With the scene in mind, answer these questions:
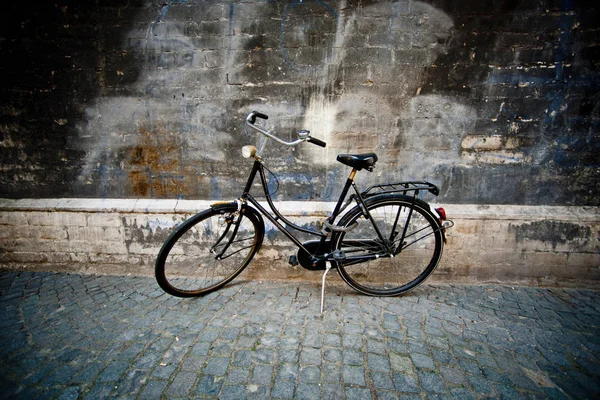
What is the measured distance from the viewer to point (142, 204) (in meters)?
3.46

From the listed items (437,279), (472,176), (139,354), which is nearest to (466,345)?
(437,279)

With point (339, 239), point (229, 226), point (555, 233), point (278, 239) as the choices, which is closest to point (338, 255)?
point (339, 239)

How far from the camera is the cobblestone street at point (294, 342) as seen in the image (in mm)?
2041

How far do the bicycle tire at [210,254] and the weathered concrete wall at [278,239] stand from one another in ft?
0.68

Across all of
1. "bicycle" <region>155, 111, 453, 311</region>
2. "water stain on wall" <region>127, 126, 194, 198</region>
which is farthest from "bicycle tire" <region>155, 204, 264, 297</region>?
A: "water stain on wall" <region>127, 126, 194, 198</region>

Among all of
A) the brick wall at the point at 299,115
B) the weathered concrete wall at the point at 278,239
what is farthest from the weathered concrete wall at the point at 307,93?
the weathered concrete wall at the point at 278,239

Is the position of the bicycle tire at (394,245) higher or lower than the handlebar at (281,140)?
lower

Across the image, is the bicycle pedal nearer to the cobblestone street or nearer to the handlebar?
the cobblestone street

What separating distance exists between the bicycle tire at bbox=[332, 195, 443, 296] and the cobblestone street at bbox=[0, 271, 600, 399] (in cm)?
22

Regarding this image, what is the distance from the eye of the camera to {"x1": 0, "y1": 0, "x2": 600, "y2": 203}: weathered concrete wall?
9.87 ft

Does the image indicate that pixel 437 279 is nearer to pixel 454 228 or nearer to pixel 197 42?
pixel 454 228

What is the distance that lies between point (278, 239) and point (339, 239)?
827mm

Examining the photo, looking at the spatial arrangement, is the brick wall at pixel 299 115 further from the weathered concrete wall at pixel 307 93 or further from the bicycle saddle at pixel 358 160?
the bicycle saddle at pixel 358 160

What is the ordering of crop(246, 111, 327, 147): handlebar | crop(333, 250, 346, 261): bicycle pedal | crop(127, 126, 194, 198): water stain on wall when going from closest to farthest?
crop(246, 111, 327, 147): handlebar
crop(333, 250, 346, 261): bicycle pedal
crop(127, 126, 194, 198): water stain on wall
